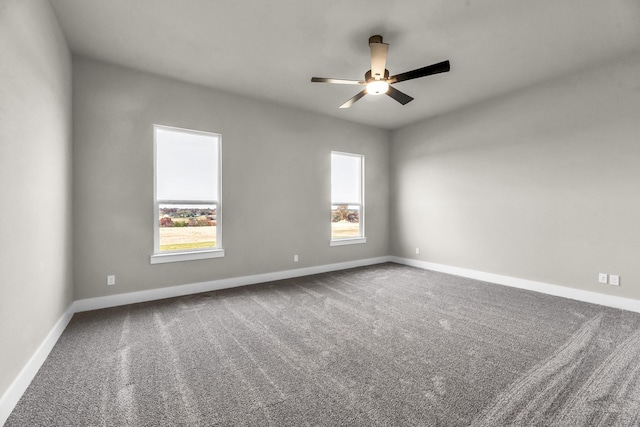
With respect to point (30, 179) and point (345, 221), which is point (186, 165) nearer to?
point (30, 179)

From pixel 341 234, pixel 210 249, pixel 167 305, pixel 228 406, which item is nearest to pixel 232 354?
pixel 228 406

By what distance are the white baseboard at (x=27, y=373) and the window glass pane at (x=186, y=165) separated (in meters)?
1.77

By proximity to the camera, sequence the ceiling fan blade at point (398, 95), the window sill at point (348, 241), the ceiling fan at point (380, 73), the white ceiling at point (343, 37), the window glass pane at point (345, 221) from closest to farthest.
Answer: the white ceiling at point (343, 37), the ceiling fan at point (380, 73), the ceiling fan blade at point (398, 95), the window sill at point (348, 241), the window glass pane at point (345, 221)

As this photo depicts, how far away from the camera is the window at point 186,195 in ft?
12.2

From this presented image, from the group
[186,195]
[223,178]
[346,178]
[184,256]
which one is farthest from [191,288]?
[346,178]

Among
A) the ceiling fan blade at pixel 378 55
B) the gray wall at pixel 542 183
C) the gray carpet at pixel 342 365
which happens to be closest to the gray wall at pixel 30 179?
the gray carpet at pixel 342 365

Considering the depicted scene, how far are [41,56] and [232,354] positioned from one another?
278 centimetres

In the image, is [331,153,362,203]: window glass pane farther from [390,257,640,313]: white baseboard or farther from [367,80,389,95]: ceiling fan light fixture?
[367,80,389,95]: ceiling fan light fixture

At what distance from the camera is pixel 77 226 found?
319 centimetres

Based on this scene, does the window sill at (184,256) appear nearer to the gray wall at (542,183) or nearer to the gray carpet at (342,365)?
the gray carpet at (342,365)

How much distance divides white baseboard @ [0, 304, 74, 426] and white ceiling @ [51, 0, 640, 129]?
281 centimetres

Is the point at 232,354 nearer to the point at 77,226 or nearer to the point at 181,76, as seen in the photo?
the point at 77,226

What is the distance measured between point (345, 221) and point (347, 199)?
447 millimetres

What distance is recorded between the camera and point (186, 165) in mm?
3945
